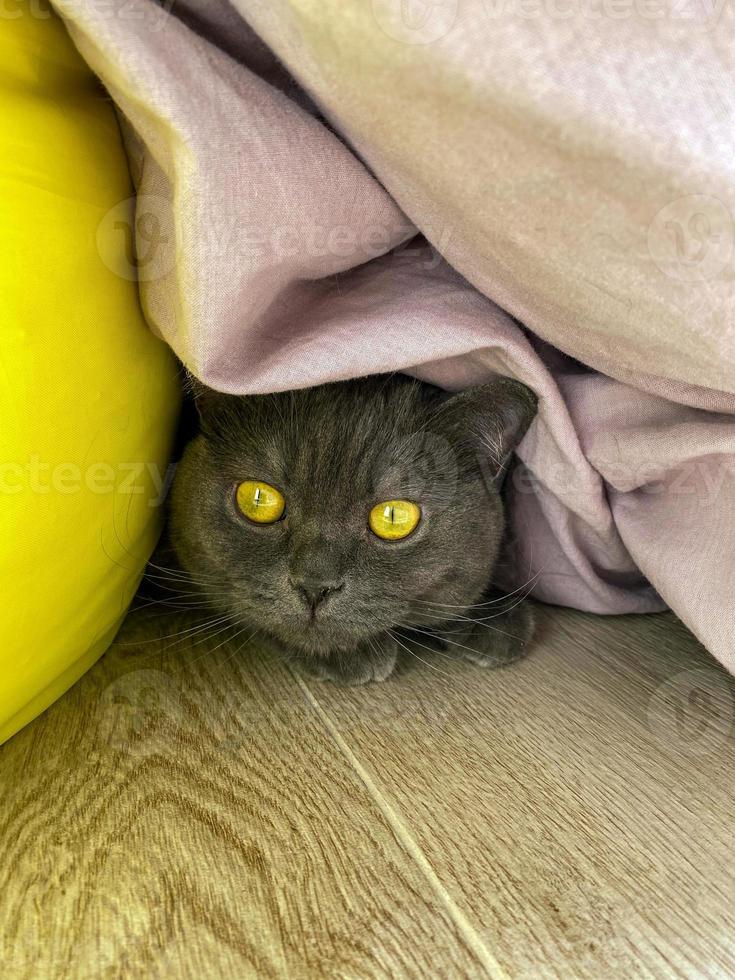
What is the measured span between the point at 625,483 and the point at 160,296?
0.61m

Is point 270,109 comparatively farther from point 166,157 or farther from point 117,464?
point 117,464

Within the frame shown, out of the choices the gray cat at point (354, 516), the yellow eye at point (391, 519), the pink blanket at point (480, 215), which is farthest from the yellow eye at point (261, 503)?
the pink blanket at point (480, 215)

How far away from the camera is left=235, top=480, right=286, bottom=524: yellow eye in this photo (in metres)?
1.10

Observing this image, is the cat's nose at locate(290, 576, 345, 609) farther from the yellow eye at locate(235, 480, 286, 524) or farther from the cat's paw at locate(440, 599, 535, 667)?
the cat's paw at locate(440, 599, 535, 667)

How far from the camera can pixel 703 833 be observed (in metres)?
0.80

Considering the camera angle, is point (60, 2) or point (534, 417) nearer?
point (60, 2)

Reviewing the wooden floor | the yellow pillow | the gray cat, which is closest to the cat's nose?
the gray cat

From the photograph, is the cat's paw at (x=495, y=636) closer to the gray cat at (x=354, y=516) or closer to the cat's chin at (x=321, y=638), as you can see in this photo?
the gray cat at (x=354, y=516)

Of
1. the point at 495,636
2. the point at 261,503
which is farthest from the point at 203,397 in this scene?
the point at 495,636

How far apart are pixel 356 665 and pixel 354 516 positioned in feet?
0.65

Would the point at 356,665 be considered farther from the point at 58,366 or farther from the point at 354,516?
the point at 58,366

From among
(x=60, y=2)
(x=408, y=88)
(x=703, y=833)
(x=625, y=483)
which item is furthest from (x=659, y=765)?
(x=60, y=2)

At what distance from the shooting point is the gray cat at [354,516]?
1066 millimetres

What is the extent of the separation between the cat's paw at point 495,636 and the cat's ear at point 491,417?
0.20 metres
